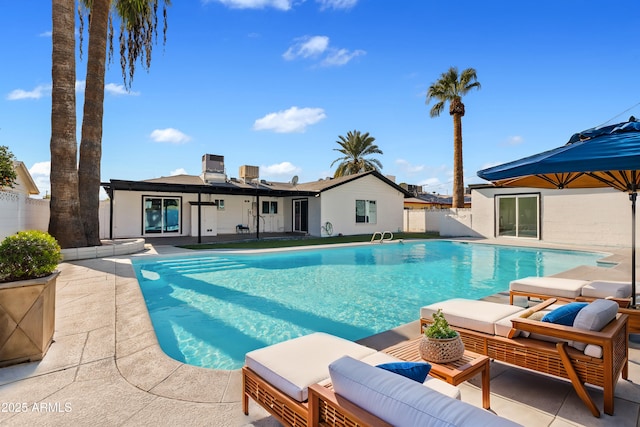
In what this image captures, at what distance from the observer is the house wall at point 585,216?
1509cm

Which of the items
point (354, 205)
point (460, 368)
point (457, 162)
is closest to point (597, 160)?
point (460, 368)

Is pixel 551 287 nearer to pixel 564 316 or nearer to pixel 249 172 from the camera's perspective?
pixel 564 316

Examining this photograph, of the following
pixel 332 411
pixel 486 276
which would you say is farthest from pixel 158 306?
pixel 486 276

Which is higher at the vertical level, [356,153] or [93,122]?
[356,153]

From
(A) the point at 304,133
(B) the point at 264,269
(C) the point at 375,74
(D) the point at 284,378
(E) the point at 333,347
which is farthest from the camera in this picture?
(A) the point at 304,133

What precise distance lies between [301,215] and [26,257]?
18.4 metres

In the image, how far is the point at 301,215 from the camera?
859 inches

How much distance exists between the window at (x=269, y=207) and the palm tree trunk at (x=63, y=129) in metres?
12.0

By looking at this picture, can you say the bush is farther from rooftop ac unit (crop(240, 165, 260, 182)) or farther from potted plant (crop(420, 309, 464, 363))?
rooftop ac unit (crop(240, 165, 260, 182))

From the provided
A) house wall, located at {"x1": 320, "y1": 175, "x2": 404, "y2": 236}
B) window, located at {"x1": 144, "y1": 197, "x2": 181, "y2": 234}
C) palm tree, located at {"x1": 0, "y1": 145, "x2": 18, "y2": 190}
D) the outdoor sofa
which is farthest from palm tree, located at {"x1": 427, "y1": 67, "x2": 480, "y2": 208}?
palm tree, located at {"x1": 0, "y1": 145, "x2": 18, "y2": 190}

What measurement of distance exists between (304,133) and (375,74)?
794cm

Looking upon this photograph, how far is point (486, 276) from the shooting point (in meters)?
9.68

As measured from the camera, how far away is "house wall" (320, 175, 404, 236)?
66.0ft

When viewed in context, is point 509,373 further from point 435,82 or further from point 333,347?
point 435,82
